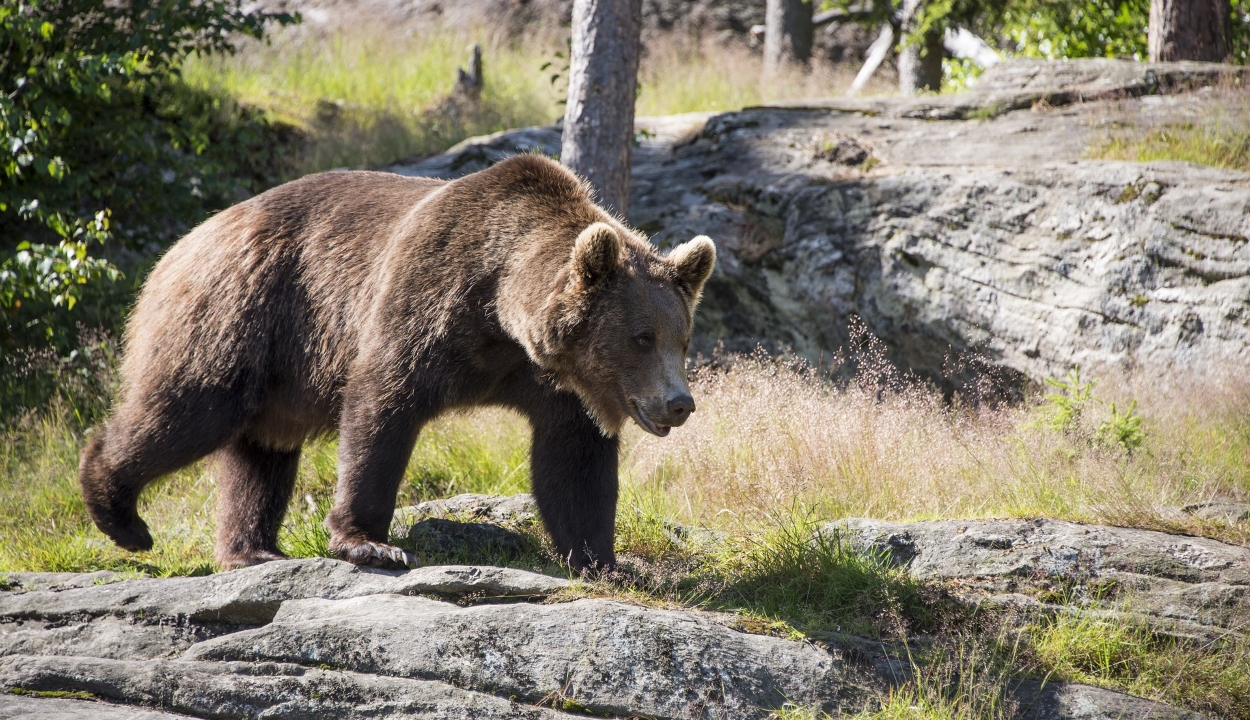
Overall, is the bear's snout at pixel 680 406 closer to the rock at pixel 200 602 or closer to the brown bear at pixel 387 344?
the brown bear at pixel 387 344

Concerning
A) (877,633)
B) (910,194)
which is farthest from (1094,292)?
(877,633)

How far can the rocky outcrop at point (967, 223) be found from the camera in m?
7.34

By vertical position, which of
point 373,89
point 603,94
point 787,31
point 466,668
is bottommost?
point 466,668

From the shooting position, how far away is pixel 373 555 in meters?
4.36

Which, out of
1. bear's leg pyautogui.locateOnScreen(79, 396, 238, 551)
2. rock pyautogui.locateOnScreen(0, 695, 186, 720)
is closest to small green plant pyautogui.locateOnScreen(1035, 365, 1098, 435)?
bear's leg pyautogui.locateOnScreen(79, 396, 238, 551)

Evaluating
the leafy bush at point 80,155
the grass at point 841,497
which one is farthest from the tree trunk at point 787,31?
the grass at point 841,497

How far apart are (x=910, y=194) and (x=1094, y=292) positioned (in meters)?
1.64

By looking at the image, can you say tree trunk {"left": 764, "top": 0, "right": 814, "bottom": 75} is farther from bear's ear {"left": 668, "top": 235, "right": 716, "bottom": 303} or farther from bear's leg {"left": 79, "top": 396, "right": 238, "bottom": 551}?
bear's leg {"left": 79, "top": 396, "right": 238, "bottom": 551}

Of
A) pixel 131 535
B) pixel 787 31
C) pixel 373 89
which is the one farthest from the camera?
pixel 787 31

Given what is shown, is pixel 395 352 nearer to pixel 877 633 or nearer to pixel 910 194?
pixel 877 633

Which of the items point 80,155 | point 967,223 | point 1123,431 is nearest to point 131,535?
point 1123,431

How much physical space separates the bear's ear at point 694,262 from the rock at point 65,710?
2667mm

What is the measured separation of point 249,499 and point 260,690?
71.6 inches

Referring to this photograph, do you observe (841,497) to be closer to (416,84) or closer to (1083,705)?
(1083,705)
